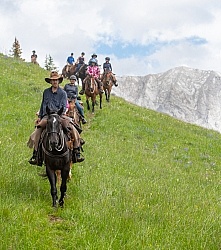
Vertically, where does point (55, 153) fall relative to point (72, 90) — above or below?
below

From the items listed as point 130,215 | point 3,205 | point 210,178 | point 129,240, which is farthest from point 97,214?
point 210,178

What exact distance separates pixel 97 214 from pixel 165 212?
5.62 feet

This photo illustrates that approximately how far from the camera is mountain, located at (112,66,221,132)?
132250mm

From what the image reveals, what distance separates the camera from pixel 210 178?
14.3 meters

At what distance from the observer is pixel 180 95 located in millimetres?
134000

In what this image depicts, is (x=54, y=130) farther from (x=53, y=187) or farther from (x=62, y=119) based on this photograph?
(x=53, y=187)

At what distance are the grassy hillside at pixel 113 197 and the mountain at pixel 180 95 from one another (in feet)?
376

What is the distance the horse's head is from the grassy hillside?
1.37 meters

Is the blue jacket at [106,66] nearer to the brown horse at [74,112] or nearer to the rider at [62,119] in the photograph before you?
the brown horse at [74,112]

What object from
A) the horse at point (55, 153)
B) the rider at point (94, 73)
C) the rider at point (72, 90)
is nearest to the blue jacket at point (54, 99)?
the horse at point (55, 153)

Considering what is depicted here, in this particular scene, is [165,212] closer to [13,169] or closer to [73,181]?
[73,181]

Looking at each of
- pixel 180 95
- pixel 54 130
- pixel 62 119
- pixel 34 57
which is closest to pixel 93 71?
pixel 62 119

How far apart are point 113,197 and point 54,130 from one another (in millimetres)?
2433

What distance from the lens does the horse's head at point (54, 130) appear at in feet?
26.9
